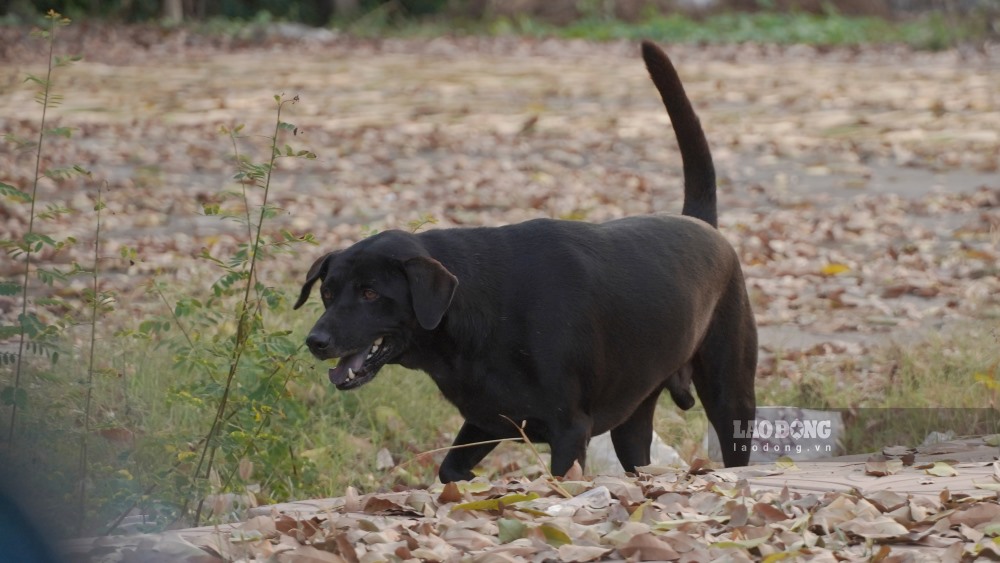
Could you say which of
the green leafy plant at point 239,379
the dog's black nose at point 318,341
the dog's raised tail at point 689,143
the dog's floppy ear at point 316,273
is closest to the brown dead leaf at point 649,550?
the dog's black nose at point 318,341

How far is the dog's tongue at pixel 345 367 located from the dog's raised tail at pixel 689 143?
170 cm

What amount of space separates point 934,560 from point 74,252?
6685mm

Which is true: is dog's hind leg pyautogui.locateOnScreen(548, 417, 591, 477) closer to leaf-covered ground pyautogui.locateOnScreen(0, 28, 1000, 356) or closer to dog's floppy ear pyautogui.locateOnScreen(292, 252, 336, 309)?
dog's floppy ear pyautogui.locateOnScreen(292, 252, 336, 309)

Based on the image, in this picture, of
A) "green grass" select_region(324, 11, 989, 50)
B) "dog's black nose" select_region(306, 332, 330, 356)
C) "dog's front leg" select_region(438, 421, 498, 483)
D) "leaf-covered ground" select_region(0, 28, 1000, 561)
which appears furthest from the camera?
"green grass" select_region(324, 11, 989, 50)

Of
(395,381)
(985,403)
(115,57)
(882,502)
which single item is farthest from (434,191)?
(115,57)

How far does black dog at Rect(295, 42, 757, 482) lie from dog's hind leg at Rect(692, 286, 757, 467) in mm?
141

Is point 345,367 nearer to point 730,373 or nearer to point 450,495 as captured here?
point 450,495

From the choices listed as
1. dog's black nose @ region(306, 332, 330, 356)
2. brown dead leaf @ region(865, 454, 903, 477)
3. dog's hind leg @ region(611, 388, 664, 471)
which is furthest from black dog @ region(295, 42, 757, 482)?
brown dead leaf @ region(865, 454, 903, 477)

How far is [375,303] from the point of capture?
4.32 meters

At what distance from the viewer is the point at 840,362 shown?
6.52m

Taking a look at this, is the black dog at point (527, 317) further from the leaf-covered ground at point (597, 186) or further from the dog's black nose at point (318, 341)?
the leaf-covered ground at point (597, 186)

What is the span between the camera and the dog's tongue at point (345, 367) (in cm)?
432


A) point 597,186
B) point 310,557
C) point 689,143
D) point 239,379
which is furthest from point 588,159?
point 310,557

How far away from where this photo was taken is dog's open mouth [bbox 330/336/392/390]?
4.33m
